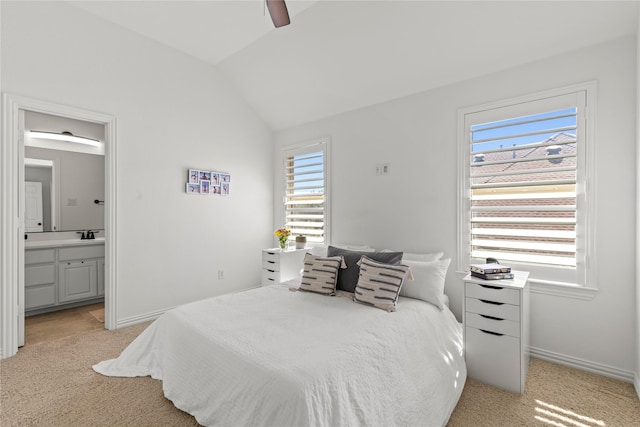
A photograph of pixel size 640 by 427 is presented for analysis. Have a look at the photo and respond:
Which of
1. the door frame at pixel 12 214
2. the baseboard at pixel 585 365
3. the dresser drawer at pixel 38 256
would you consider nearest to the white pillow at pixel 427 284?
the baseboard at pixel 585 365

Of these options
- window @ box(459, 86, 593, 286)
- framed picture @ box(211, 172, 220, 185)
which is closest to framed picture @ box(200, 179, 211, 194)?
framed picture @ box(211, 172, 220, 185)

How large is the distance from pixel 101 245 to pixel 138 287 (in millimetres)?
1204

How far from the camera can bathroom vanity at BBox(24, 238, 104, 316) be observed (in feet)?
11.8

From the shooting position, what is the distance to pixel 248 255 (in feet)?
14.9

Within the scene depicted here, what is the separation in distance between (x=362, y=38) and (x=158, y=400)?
11.2 ft

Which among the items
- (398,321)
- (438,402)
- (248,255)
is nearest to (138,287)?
(248,255)

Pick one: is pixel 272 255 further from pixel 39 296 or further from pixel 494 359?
pixel 39 296

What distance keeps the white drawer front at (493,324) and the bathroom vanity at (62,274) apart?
4440 mm

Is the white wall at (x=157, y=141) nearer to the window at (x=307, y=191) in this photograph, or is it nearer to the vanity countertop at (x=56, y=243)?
the window at (x=307, y=191)

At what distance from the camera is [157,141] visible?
11.8ft

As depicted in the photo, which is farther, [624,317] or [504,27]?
[504,27]

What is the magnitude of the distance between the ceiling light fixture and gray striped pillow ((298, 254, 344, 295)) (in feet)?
12.4

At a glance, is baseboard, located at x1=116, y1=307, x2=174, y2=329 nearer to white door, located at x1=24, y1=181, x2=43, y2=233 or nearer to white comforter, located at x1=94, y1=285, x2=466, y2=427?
white comforter, located at x1=94, y1=285, x2=466, y2=427

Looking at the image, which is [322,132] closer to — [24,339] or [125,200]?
[125,200]
